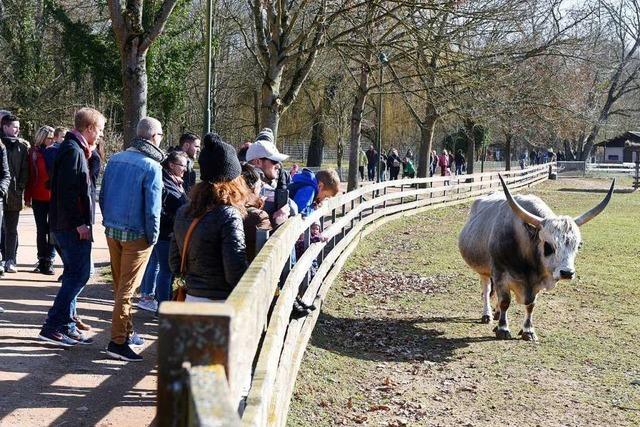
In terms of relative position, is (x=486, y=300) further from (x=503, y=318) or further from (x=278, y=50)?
(x=278, y=50)

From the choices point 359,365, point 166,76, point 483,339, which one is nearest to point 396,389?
point 359,365

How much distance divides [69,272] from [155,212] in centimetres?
98

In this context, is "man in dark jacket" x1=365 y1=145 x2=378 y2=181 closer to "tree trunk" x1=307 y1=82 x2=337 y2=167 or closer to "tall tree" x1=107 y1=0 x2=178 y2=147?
"tree trunk" x1=307 y1=82 x2=337 y2=167

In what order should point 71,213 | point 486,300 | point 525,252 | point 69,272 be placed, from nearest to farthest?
point 71,213, point 69,272, point 525,252, point 486,300

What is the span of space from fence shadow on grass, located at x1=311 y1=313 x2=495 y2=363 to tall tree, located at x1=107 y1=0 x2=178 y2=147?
3.58 meters

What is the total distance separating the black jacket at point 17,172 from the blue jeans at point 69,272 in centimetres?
351

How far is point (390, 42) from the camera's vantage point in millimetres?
15070

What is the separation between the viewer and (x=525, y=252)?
30.4 feet

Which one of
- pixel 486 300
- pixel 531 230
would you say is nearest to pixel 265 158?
pixel 531 230

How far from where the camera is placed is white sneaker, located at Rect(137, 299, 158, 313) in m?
8.68

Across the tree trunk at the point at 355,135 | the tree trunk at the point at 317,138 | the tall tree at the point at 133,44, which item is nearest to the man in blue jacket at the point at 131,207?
the tall tree at the point at 133,44

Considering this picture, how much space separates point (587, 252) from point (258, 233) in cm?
1261

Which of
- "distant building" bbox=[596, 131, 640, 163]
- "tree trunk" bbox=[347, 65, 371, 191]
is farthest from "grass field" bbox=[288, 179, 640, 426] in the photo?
"distant building" bbox=[596, 131, 640, 163]

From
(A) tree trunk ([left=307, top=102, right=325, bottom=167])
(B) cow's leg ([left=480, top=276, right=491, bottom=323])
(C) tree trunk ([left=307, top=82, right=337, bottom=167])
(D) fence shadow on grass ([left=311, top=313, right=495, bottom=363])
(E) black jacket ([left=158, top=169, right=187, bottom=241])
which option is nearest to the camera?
(E) black jacket ([left=158, top=169, right=187, bottom=241])
